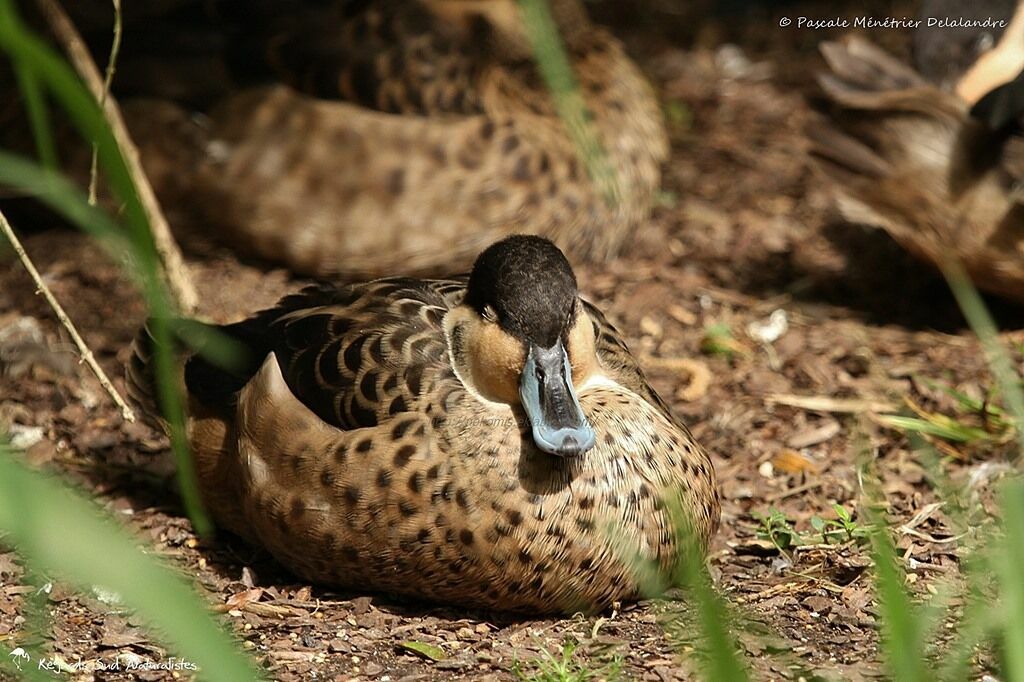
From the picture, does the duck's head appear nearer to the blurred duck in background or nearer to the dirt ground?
the dirt ground

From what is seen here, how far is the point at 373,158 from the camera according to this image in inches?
204

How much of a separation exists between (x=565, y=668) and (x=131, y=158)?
2.47 meters

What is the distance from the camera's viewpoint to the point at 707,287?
5355 mm

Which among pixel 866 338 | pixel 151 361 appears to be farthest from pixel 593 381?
pixel 866 338

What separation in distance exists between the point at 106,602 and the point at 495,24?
2.98 m

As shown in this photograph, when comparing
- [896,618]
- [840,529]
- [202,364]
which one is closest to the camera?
[896,618]

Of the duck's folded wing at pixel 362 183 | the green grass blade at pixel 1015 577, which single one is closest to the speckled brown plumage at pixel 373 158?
the duck's folded wing at pixel 362 183

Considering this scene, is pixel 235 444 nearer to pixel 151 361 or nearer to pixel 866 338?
pixel 151 361

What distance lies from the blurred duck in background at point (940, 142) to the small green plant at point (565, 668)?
93.6 inches

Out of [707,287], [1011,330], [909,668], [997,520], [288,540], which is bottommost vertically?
[288,540]

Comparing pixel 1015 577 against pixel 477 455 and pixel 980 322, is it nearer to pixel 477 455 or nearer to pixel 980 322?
pixel 980 322

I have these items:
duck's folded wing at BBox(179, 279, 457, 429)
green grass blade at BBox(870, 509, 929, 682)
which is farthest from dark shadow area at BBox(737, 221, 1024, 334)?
green grass blade at BBox(870, 509, 929, 682)

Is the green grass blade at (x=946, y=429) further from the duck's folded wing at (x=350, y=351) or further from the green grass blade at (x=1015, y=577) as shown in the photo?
the green grass blade at (x=1015, y=577)
